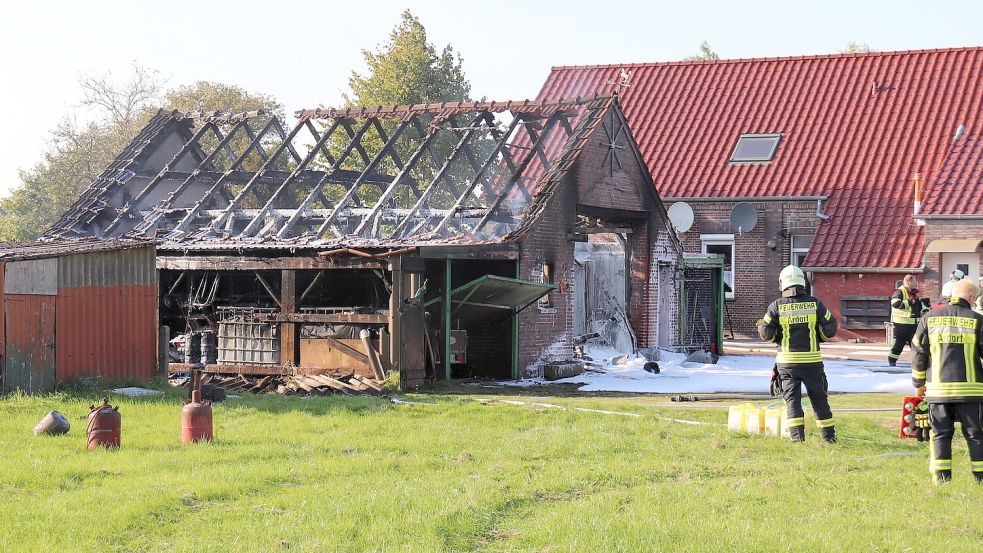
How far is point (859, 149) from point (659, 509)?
87.6ft

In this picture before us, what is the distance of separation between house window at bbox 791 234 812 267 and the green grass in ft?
59.3

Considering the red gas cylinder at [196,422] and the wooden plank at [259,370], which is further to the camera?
the wooden plank at [259,370]

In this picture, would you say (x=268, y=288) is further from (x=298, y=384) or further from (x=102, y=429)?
(x=102, y=429)

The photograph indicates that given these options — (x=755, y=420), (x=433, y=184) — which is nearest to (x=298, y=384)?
(x=433, y=184)

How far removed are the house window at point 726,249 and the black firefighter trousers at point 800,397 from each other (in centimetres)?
2025

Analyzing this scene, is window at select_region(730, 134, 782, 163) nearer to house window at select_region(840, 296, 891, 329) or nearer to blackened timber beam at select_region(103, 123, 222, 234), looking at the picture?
house window at select_region(840, 296, 891, 329)

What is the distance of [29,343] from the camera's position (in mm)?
18219

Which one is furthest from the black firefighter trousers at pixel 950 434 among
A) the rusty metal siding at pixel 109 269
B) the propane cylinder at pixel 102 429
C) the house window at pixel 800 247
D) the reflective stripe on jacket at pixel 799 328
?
the house window at pixel 800 247

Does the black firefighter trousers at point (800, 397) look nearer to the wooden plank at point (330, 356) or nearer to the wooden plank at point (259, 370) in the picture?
the wooden plank at point (330, 356)

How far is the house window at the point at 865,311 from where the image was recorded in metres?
31.7

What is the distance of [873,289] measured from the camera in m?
31.8

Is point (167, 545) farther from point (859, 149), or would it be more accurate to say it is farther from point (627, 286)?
point (859, 149)

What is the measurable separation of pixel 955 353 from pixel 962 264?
67.7 feet

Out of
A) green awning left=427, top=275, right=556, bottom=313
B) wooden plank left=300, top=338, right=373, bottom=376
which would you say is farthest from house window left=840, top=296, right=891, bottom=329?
wooden plank left=300, top=338, right=373, bottom=376
